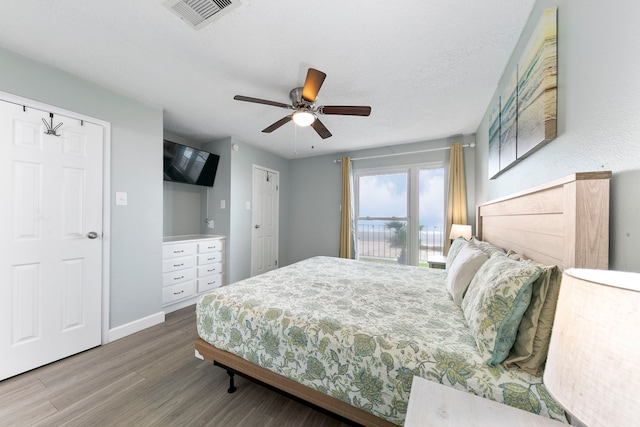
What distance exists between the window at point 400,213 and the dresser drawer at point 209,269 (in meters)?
2.43

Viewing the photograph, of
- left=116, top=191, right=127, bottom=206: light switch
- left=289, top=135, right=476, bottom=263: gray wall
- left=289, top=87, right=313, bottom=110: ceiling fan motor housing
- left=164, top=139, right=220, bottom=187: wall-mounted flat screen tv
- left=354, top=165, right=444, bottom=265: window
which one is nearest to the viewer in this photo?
left=289, top=87, right=313, bottom=110: ceiling fan motor housing

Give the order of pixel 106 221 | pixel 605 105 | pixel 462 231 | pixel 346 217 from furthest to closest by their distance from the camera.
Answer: pixel 346 217
pixel 462 231
pixel 106 221
pixel 605 105

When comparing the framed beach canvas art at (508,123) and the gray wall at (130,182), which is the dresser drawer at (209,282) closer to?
the gray wall at (130,182)

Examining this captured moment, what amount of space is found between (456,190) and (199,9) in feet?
11.6

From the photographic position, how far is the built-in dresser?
294 cm

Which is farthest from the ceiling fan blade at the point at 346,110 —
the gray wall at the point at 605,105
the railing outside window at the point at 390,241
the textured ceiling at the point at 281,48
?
the railing outside window at the point at 390,241

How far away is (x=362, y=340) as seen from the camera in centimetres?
116

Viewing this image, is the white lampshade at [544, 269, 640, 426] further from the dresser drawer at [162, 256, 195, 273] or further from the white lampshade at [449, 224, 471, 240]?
the dresser drawer at [162, 256, 195, 273]

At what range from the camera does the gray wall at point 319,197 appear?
13.4 feet

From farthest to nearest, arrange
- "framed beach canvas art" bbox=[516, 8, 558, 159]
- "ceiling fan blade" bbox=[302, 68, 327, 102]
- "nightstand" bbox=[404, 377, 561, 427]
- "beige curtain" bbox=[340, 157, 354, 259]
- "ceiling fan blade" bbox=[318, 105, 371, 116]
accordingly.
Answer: "beige curtain" bbox=[340, 157, 354, 259] → "ceiling fan blade" bbox=[318, 105, 371, 116] → "ceiling fan blade" bbox=[302, 68, 327, 102] → "framed beach canvas art" bbox=[516, 8, 558, 159] → "nightstand" bbox=[404, 377, 561, 427]

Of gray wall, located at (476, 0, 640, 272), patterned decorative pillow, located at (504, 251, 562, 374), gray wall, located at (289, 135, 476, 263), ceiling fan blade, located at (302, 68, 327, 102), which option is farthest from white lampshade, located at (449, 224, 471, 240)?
ceiling fan blade, located at (302, 68, 327, 102)

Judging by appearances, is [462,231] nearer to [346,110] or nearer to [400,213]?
[400,213]

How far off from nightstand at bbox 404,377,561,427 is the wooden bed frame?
17.8 inches

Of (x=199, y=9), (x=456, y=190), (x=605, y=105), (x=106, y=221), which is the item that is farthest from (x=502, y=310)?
(x=106, y=221)
